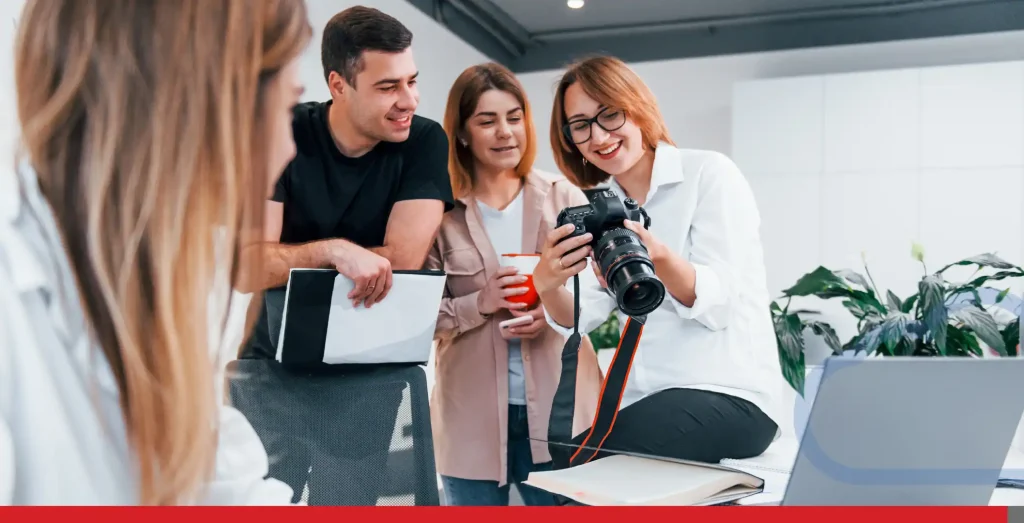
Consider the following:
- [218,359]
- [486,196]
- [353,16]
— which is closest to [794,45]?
[486,196]

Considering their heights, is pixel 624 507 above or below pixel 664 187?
below

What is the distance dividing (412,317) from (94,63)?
61 centimetres

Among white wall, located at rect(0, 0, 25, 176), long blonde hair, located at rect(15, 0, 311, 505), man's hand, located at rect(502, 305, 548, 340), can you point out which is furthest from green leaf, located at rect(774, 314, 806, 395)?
white wall, located at rect(0, 0, 25, 176)

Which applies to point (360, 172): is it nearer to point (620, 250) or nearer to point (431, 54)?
point (431, 54)

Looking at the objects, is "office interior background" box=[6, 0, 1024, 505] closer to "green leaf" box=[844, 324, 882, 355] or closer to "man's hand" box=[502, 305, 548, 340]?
"green leaf" box=[844, 324, 882, 355]

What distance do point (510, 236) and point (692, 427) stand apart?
Result: 1.53 ft

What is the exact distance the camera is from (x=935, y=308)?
1464 mm

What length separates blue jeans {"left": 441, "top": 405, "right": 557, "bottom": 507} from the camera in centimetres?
133

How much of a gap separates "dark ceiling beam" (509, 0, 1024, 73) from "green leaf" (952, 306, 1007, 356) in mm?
522

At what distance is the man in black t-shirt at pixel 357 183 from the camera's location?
125cm

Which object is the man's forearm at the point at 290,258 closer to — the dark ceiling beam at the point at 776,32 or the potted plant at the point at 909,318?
the dark ceiling beam at the point at 776,32

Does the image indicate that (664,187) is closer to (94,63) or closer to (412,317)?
(412,317)

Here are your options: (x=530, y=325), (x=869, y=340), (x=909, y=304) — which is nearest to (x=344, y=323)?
(x=530, y=325)

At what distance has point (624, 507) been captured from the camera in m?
0.97
